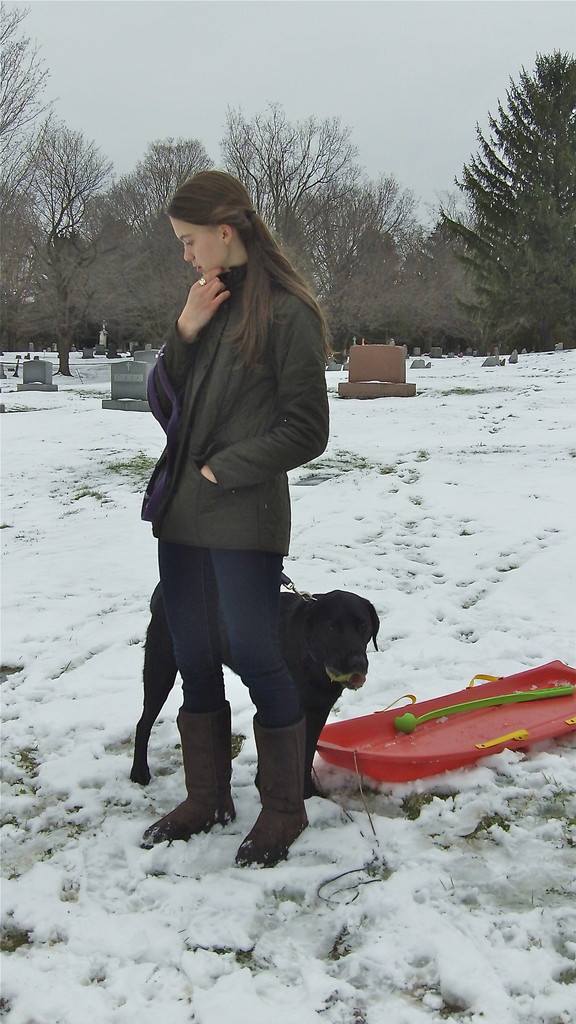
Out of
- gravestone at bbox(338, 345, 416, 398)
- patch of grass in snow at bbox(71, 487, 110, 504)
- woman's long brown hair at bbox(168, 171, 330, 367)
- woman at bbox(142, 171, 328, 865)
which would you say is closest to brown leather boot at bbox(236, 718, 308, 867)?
woman at bbox(142, 171, 328, 865)

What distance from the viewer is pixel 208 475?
209cm

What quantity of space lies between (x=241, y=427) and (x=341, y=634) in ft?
2.43

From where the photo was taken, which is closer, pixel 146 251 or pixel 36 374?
pixel 36 374

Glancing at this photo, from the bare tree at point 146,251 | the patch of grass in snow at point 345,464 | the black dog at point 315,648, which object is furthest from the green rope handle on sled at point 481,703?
the bare tree at point 146,251

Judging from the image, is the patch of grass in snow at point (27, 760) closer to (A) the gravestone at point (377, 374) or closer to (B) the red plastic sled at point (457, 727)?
(B) the red plastic sled at point (457, 727)

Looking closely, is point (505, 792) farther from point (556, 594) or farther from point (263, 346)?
point (556, 594)

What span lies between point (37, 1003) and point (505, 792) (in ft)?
5.04

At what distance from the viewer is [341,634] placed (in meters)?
2.41

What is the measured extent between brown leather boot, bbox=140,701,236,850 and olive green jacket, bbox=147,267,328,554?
0.61m

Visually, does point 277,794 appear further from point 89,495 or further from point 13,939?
point 89,495

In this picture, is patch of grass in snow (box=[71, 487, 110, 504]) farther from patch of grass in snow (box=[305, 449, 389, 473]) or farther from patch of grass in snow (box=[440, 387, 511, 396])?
patch of grass in snow (box=[440, 387, 511, 396])

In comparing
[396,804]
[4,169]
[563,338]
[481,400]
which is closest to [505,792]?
[396,804]

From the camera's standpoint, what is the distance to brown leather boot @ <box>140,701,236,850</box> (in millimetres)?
2357

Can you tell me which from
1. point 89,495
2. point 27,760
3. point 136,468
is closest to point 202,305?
point 27,760
